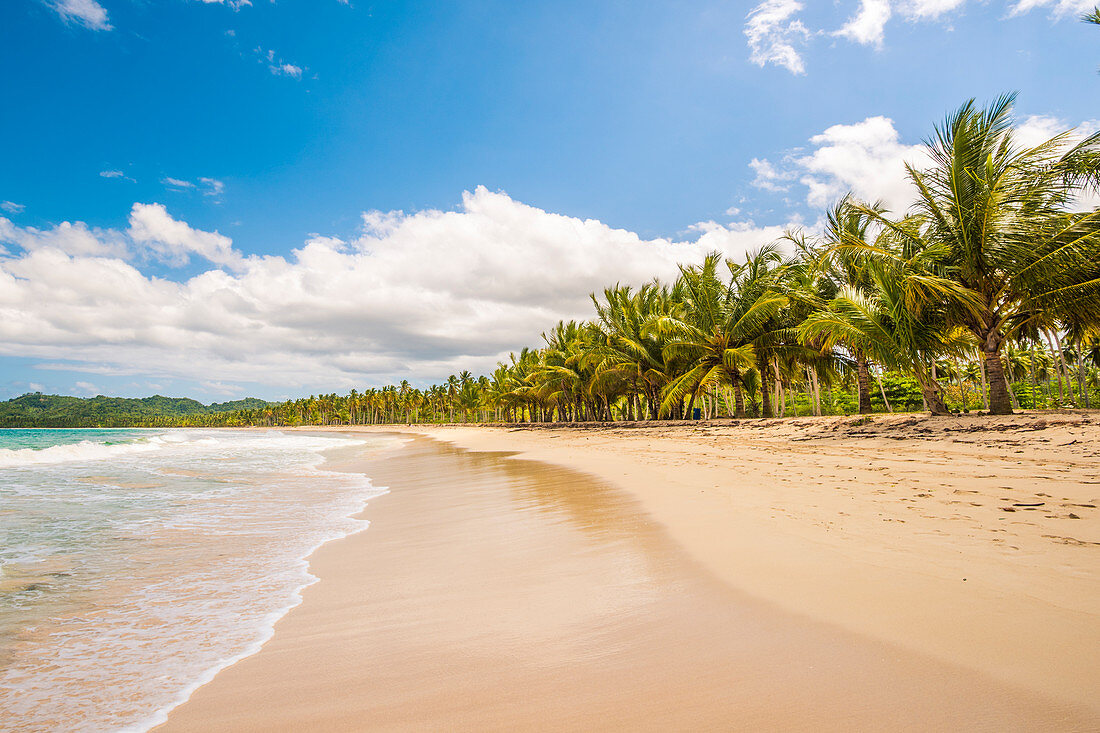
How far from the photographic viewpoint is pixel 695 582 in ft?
10.4

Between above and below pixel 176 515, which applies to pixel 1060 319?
above

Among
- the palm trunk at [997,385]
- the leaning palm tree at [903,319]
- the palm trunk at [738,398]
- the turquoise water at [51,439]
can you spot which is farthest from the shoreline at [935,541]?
the turquoise water at [51,439]

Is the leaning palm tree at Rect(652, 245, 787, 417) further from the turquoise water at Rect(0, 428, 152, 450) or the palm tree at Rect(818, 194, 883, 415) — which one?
the turquoise water at Rect(0, 428, 152, 450)

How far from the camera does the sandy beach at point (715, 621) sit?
1.81 metres

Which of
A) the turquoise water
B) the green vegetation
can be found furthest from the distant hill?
the green vegetation

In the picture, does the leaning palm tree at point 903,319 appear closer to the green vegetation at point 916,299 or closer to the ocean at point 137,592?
the green vegetation at point 916,299

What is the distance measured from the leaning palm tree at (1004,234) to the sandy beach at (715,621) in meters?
6.99

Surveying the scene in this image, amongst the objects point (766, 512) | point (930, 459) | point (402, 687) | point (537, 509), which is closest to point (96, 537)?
point (537, 509)

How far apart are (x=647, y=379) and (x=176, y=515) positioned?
79.9 feet

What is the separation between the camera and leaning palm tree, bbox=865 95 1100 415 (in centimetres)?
990

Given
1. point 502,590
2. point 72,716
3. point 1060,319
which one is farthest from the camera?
point 1060,319

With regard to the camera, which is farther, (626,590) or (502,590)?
→ (502,590)

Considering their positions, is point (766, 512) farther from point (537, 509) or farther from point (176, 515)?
point (176, 515)

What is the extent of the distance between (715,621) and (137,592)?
4.27m
